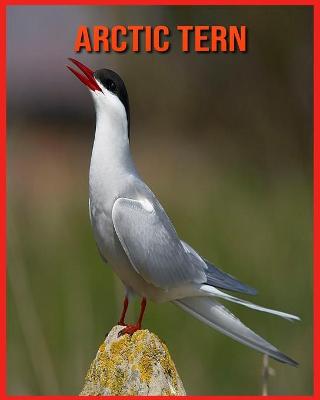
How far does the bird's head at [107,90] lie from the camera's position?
108 inches

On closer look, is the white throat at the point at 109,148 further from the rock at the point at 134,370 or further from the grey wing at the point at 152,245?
Answer: the rock at the point at 134,370

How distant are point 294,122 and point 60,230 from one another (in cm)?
180

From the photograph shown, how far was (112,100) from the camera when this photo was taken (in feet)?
9.05

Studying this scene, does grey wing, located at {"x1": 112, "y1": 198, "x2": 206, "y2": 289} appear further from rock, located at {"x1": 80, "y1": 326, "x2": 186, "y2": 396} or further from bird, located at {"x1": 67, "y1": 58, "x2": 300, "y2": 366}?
rock, located at {"x1": 80, "y1": 326, "x2": 186, "y2": 396}

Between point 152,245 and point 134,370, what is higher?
point 152,245

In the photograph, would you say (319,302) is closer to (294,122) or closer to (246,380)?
(246,380)

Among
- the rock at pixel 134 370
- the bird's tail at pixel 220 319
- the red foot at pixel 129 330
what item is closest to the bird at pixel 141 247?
the bird's tail at pixel 220 319

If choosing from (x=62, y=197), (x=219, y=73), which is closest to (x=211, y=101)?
(x=219, y=73)

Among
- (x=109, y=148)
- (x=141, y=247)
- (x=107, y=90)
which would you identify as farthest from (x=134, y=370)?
(x=107, y=90)

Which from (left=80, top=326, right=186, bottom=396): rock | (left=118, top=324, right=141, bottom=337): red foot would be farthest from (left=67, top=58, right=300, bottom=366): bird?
(left=80, top=326, right=186, bottom=396): rock

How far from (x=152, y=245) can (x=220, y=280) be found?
0.23 m

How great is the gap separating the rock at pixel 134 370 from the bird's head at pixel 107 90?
0.76 m

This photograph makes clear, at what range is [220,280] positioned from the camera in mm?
2662

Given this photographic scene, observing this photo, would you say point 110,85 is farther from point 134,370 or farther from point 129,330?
point 134,370
